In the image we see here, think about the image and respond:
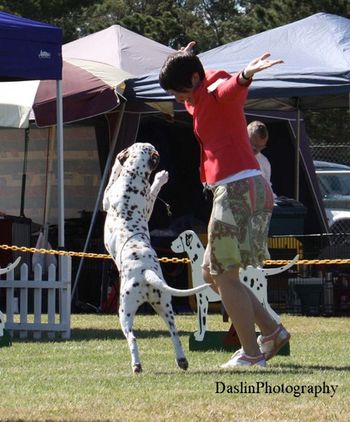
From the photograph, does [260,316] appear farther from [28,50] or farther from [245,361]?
[28,50]

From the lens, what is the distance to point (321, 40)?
12.0 meters

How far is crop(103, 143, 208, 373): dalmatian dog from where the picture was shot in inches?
251

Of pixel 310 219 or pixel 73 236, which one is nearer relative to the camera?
pixel 73 236

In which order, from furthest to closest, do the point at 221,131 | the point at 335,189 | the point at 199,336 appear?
1. the point at 335,189
2. the point at 199,336
3. the point at 221,131

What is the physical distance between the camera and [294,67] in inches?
444

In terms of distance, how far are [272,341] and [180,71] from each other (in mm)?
1607

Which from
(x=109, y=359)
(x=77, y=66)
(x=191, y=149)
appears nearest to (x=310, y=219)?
(x=191, y=149)

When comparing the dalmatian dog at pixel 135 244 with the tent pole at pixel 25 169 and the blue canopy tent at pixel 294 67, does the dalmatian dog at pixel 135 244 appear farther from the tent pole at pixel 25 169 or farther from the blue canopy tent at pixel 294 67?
the tent pole at pixel 25 169

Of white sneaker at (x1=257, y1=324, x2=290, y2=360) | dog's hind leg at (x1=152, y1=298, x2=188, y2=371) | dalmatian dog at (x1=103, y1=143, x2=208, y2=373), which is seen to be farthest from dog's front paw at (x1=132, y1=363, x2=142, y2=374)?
white sneaker at (x1=257, y1=324, x2=290, y2=360)

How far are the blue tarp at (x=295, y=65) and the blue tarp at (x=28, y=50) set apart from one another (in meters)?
2.59

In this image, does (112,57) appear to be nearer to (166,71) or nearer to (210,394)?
(166,71)

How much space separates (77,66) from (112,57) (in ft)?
2.69

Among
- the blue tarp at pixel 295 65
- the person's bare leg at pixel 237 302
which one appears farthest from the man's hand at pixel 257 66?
the blue tarp at pixel 295 65

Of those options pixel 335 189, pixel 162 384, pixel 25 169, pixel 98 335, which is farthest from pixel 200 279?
pixel 335 189
